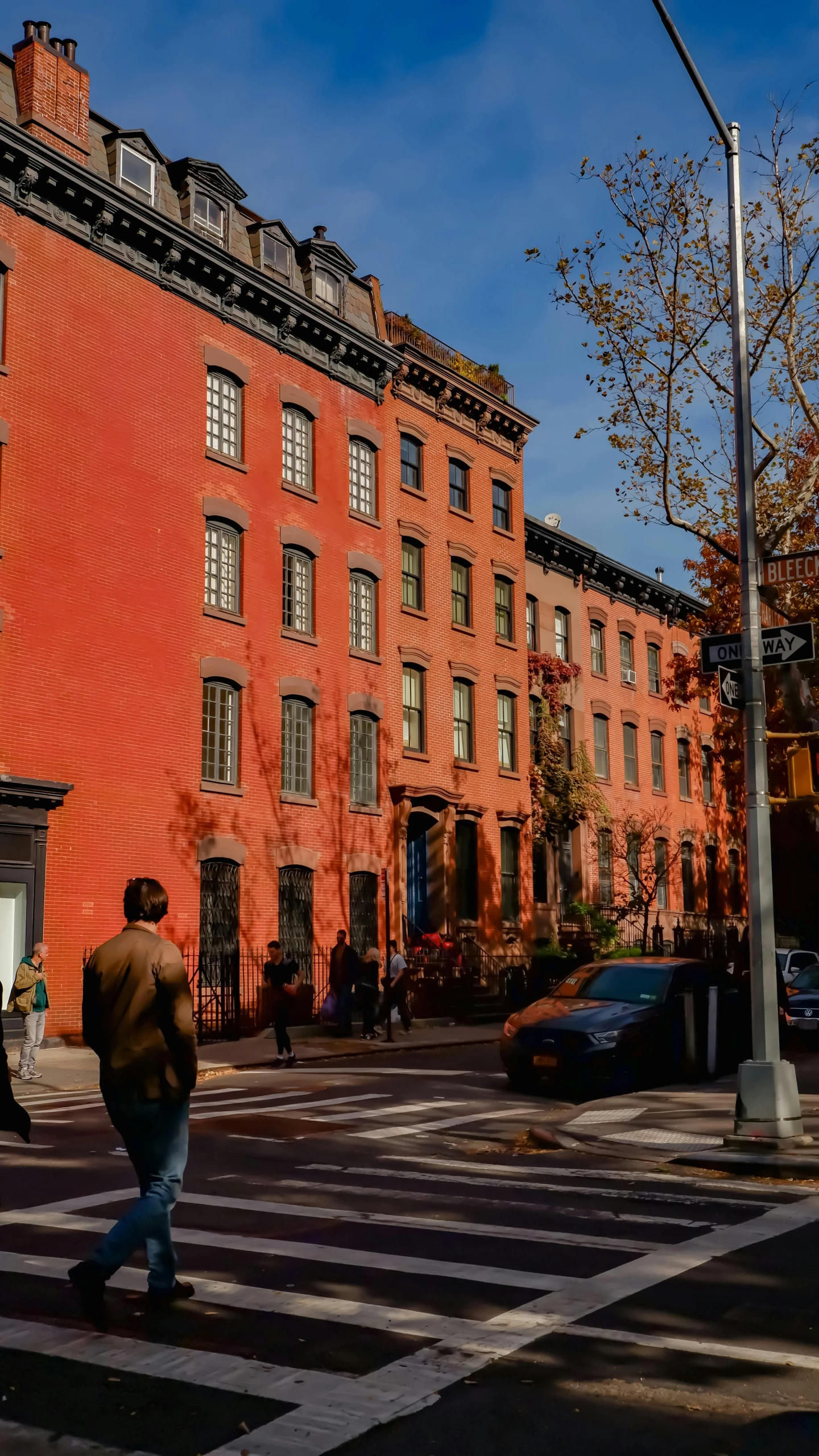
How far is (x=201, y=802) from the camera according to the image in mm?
26375

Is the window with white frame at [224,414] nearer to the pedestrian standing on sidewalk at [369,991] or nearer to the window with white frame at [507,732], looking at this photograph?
the pedestrian standing on sidewalk at [369,991]

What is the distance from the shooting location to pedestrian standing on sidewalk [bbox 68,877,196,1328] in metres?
5.95

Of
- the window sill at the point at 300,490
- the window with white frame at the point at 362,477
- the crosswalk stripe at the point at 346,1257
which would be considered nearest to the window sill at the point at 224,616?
the window sill at the point at 300,490

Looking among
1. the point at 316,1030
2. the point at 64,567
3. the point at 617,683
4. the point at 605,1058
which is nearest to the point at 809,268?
the point at 605,1058

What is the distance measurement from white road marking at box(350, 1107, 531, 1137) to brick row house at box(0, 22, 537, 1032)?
35.0 feet

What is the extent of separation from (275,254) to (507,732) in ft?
44.1

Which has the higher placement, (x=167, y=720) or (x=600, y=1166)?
(x=167, y=720)

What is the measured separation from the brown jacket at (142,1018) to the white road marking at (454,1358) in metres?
1.58

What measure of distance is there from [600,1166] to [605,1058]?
14.0 feet

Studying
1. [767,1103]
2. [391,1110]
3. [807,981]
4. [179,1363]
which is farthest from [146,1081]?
[807,981]

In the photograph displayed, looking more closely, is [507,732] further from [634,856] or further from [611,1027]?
[611,1027]

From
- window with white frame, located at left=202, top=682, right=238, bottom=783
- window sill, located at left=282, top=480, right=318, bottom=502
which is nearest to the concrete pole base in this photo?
window with white frame, located at left=202, top=682, right=238, bottom=783

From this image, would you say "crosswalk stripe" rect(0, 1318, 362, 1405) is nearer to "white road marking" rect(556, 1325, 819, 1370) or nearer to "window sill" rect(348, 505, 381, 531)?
"white road marking" rect(556, 1325, 819, 1370)

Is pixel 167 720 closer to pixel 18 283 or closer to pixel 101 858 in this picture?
pixel 101 858
